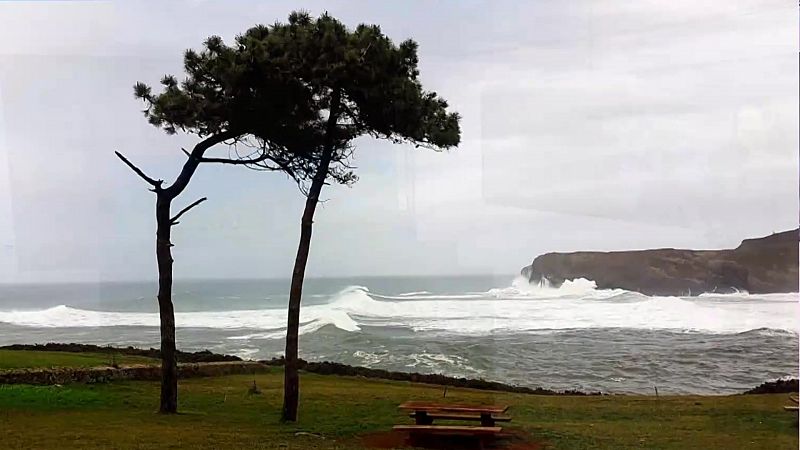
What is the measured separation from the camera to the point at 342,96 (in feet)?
22.9

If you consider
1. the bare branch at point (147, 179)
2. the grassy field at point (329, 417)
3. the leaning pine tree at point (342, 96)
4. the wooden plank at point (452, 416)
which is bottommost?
the grassy field at point (329, 417)

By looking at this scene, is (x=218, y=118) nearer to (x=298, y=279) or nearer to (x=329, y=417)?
(x=298, y=279)

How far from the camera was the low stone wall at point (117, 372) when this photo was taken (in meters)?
8.14

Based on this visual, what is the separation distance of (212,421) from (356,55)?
3400mm

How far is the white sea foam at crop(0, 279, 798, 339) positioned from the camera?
8.24 m

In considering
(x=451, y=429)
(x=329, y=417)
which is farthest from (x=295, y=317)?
(x=451, y=429)

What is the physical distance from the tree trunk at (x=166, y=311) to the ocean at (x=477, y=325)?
0.71 meters

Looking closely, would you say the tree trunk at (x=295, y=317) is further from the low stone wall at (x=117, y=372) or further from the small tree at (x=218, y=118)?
the low stone wall at (x=117, y=372)

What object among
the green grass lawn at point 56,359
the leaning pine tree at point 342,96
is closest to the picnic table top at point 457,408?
the leaning pine tree at point 342,96

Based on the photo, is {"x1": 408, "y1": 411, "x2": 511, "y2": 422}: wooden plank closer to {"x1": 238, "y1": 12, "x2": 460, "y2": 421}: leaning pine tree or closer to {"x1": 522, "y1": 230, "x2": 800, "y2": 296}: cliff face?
{"x1": 238, "y1": 12, "x2": 460, "y2": 421}: leaning pine tree

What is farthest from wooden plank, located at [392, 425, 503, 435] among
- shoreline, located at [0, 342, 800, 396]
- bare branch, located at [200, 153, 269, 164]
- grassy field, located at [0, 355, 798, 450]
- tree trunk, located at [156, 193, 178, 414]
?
bare branch, located at [200, 153, 269, 164]

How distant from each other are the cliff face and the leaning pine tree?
198 cm

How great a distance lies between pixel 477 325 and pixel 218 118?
3.55m

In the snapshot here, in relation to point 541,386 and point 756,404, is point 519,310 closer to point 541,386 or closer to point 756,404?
point 541,386
